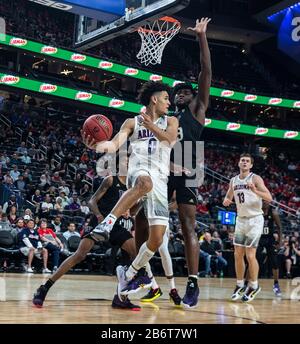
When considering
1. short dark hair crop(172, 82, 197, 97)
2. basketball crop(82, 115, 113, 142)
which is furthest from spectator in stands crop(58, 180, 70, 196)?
basketball crop(82, 115, 113, 142)

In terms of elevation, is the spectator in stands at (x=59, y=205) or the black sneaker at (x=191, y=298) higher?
the spectator in stands at (x=59, y=205)

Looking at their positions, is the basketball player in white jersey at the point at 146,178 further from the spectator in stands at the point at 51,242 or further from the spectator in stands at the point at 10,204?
the spectator in stands at the point at 10,204

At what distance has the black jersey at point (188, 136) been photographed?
5758 mm

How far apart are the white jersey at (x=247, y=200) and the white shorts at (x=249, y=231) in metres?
0.07

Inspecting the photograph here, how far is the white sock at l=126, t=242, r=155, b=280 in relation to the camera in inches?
190

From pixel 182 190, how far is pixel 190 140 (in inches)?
20.9

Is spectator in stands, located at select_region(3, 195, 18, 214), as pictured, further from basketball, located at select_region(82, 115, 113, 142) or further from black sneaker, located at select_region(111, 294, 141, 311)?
black sneaker, located at select_region(111, 294, 141, 311)

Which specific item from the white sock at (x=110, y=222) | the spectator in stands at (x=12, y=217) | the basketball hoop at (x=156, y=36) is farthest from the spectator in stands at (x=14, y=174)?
the white sock at (x=110, y=222)

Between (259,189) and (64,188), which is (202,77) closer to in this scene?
(259,189)

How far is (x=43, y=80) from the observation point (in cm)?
2573

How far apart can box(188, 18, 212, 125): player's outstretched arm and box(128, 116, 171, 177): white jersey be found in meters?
0.91

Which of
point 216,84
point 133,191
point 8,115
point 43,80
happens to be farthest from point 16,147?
point 133,191

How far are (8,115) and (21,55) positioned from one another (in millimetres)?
7021

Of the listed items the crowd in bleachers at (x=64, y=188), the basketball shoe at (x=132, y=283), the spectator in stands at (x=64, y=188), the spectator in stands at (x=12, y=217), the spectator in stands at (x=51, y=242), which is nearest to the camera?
the basketball shoe at (x=132, y=283)
